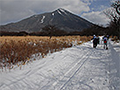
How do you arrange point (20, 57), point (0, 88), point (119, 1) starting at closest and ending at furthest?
1. point (0, 88)
2. point (20, 57)
3. point (119, 1)

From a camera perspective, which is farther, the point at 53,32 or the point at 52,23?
the point at 52,23

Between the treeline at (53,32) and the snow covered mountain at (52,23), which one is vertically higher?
the snow covered mountain at (52,23)

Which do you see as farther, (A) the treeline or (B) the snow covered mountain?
(B) the snow covered mountain

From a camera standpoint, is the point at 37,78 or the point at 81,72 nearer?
the point at 37,78

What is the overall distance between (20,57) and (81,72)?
3173 millimetres

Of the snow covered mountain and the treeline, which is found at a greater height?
the snow covered mountain

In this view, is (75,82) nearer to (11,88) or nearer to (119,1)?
(11,88)

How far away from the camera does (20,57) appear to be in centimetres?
550

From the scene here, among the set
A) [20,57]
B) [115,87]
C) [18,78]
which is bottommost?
[115,87]

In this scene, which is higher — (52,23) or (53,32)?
(52,23)

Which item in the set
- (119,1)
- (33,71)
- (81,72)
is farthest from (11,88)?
(119,1)

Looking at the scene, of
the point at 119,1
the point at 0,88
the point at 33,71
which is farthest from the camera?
the point at 119,1

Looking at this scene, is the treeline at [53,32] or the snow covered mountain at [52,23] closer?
the treeline at [53,32]

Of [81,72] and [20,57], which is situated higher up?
[20,57]
